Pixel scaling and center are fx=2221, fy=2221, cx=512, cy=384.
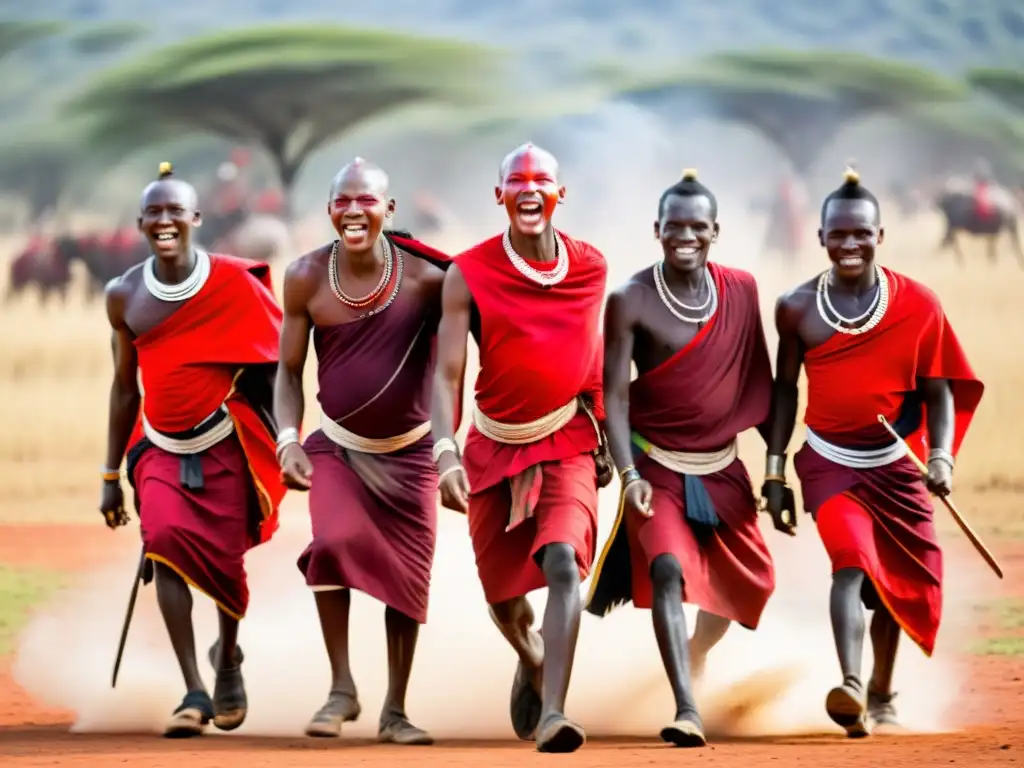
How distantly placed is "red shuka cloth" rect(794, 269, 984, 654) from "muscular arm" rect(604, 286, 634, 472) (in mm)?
812

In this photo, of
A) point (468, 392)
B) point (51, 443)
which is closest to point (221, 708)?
point (468, 392)

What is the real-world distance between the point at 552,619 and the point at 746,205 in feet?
71.8

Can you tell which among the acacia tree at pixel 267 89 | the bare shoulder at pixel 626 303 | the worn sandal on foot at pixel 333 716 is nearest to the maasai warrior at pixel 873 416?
the bare shoulder at pixel 626 303

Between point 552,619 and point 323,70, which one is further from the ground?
point 323,70

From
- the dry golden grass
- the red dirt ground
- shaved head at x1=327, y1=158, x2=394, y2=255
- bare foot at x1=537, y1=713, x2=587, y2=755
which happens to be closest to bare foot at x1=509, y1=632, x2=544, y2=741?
the red dirt ground

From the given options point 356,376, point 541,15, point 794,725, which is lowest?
point 794,725

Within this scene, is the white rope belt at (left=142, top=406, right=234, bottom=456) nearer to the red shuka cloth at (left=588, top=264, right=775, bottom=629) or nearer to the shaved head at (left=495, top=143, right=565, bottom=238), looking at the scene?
the shaved head at (left=495, top=143, right=565, bottom=238)

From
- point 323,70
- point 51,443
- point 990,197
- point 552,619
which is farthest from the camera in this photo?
point 323,70

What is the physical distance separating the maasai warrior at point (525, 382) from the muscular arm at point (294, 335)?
640 millimetres

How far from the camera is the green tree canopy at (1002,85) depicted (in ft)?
106

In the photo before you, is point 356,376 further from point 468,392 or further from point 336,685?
point 468,392

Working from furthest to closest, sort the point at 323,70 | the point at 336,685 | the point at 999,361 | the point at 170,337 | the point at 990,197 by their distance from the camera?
the point at 323,70 < the point at 990,197 < the point at 999,361 < the point at 170,337 < the point at 336,685

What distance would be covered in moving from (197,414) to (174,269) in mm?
651

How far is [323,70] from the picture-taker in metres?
32.8
